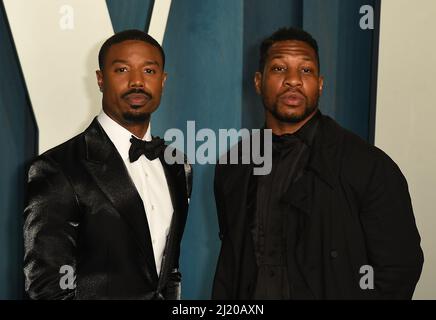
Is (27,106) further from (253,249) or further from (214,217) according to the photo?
(253,249)

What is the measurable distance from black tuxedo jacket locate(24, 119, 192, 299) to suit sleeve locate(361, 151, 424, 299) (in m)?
0.79

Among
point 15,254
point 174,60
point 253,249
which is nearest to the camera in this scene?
point 253,249

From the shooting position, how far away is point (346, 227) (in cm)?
210

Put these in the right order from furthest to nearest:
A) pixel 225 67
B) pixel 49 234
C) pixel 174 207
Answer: pixel 225 67
pixel 174 207
pixel 49 234

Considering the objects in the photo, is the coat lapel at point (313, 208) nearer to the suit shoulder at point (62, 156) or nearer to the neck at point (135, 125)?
the neck at point (135, 125)

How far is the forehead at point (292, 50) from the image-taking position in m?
2.21

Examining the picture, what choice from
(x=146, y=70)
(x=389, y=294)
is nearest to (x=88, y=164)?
(x=146, y=70)

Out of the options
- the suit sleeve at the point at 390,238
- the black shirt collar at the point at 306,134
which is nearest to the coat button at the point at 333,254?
the suit sleeve at the point at 390,238

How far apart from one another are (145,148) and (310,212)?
0.65 meters

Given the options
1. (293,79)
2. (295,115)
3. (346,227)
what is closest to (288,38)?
(293,79)

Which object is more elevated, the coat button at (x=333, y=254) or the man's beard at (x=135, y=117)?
the man's beard at (x=135, y=117)

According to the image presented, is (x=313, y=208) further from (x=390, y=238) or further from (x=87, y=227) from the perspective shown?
(x=87, y=227)

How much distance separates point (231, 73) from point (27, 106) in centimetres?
89

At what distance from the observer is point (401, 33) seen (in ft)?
8.48
